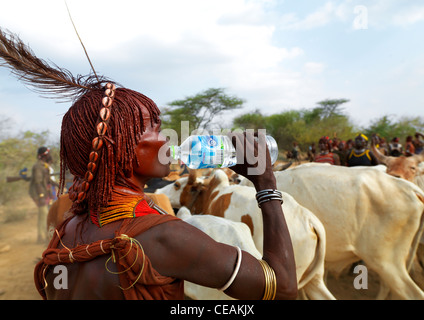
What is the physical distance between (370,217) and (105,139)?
4.47 m

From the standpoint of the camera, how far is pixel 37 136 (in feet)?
42.4

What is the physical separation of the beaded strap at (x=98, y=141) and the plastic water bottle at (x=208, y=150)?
58cm

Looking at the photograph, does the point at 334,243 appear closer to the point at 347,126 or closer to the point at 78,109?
the point at 78,109

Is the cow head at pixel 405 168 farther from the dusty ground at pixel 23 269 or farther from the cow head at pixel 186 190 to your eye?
the cow head at pixel 186 190

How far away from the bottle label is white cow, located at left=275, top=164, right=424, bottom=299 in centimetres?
334

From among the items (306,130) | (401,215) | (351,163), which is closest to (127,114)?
(401,215)

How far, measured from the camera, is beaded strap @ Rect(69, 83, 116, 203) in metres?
1.17

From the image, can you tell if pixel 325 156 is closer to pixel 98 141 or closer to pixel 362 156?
pixel 362 156

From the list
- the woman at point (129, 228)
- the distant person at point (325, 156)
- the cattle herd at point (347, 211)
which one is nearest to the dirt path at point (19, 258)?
the cattle herd at point (347, 211)

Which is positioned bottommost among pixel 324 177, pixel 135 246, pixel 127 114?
pixel 324 177

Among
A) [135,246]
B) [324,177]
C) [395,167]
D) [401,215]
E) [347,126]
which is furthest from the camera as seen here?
[347,126]

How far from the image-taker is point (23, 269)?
7.00 m

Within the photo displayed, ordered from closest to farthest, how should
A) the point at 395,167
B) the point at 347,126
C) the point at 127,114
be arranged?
the point at 127,114 < the point at 395,167 < the point at 347,126

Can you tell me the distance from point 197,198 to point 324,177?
1945 mm
